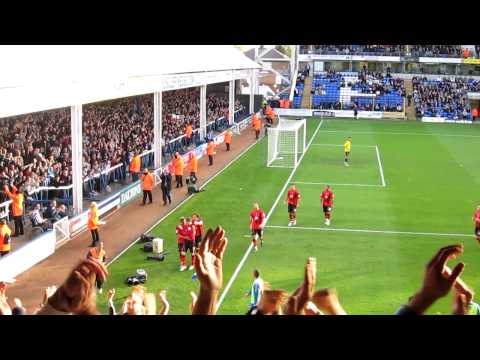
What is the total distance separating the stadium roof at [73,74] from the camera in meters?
16.7

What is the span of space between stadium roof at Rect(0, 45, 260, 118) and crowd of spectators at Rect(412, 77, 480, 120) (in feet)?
113

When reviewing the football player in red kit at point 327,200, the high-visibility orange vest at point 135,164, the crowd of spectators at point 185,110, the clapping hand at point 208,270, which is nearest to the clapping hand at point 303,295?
the clapping hand at point 208,270

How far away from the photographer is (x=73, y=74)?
19812 millimetres

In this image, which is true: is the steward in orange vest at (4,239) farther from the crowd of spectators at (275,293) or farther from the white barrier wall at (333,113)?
the white barrier wall at (333,113)

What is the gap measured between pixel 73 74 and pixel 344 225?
9.74m

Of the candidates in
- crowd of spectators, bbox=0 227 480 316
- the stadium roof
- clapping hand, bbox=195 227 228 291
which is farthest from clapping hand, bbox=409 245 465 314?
the stadium roof

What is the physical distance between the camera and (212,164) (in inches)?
1278

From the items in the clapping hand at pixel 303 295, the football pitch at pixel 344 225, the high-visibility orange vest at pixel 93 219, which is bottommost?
the football pitch at pixel 344 225

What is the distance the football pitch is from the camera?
15.6m

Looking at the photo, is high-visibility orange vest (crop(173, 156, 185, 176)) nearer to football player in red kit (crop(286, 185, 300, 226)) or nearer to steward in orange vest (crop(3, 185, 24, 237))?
football player in red kit (crop(286, 185, 300, 226))

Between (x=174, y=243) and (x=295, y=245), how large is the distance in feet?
11.5

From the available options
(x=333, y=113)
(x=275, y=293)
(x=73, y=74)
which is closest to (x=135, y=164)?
(x=73, y=74)

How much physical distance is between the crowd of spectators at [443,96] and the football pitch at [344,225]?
21.0 meters
